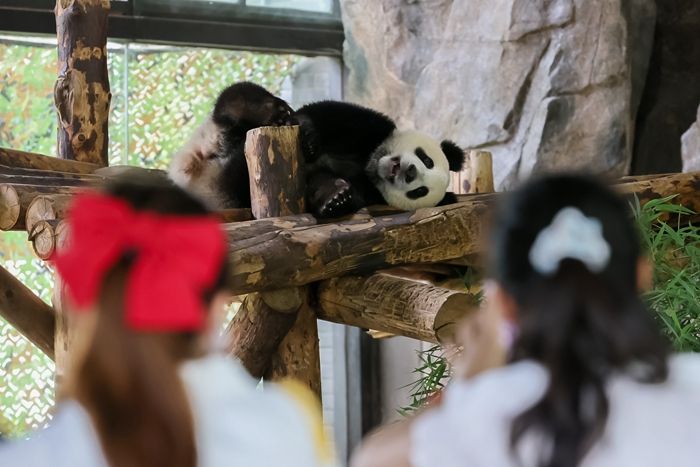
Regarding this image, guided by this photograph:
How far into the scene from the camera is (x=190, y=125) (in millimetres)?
5105

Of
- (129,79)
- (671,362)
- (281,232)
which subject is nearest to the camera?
(671,362)

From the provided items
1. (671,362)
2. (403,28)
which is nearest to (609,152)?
(403,28)

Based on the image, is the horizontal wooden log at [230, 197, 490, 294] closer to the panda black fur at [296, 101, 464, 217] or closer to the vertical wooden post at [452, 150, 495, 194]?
the panda black fur at [296, 101, 464, 217]

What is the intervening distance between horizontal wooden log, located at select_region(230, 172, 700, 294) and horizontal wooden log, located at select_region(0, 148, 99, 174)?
105 cm

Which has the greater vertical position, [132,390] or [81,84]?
[81,84]

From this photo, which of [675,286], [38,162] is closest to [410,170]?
[675,286]

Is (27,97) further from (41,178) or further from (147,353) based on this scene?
(147,353)

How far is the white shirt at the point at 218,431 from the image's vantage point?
0.93 m

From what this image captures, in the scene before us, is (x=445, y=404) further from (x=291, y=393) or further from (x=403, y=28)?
(x=403, y=28)

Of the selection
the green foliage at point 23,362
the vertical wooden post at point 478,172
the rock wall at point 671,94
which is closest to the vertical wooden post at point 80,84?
the green foliage at point 23,362

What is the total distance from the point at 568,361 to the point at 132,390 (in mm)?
431

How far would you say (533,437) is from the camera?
3.18ft

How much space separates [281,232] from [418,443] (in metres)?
1.61

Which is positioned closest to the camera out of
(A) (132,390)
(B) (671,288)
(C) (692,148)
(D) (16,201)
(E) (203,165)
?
(A) (132,390)
